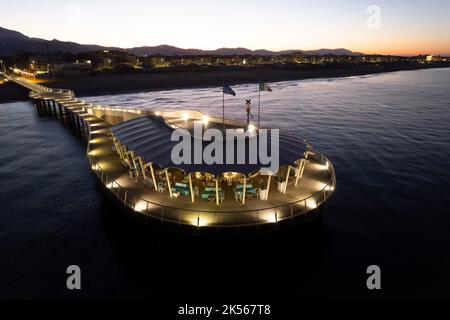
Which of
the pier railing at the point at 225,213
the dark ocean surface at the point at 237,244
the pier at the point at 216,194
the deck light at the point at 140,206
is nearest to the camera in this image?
the dark ocean surface at the point at 237,244

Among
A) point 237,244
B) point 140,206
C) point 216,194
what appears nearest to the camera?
point 216,194

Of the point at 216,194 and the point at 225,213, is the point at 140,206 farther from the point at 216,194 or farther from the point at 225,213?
the point at 225,213

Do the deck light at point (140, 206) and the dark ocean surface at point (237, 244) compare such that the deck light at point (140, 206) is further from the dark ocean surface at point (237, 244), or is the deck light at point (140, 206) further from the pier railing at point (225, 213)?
the dark ocean surface at point (237, 244)

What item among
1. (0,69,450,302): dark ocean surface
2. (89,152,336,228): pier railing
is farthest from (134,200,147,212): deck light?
(0,69,450,302): dark ocean surface

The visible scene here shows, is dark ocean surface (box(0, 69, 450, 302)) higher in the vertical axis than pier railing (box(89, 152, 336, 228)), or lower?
lower

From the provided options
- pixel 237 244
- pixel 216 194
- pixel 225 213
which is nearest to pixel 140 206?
pixel 216 194

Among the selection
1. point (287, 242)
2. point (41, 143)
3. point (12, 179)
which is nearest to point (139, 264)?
point (287, 242)

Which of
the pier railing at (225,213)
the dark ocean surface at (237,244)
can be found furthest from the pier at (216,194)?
the dark ocean surface at (237,244)

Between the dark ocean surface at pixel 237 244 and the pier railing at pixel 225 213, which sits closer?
the dark ocean surface at pixel 237 244

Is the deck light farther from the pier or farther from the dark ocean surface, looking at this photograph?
the dark ocean surface

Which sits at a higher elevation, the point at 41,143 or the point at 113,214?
the point at 41,143
